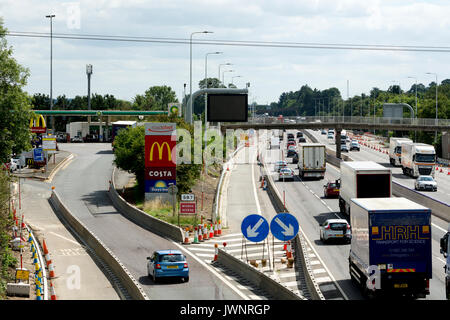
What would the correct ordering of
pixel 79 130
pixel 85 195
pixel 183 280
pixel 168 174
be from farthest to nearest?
1. pixel 79 130
2. pixel 85 195
3. pixel 168 174
4. pixel 183 280

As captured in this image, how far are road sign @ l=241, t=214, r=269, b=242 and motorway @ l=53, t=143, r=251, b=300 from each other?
2338mm

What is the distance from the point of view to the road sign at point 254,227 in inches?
961

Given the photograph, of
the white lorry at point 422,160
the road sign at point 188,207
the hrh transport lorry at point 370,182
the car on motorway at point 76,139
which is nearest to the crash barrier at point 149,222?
the road sign at point 188,207

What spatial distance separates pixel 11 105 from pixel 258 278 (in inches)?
885

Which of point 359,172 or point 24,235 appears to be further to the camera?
point 24,235

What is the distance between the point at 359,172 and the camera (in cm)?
4047

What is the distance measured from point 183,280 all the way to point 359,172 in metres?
16.2

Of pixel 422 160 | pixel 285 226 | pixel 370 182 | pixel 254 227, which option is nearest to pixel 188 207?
pixel 370 182

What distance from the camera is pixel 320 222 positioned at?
45.4 meters

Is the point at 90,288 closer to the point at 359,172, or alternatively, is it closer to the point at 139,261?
the point at 139,261
